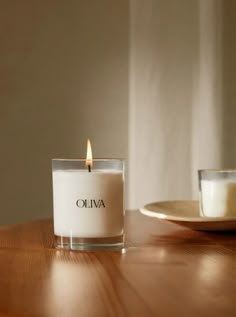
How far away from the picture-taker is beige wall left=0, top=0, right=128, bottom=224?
7.36ft

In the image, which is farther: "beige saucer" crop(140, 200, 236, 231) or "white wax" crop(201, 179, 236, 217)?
"white wax" crop(201, 179, 236, 217)

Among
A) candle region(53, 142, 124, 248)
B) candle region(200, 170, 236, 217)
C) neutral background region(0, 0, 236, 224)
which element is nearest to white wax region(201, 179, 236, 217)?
candle region(200, 170, 236, 217)

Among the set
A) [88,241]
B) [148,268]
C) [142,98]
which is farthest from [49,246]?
[142,98]

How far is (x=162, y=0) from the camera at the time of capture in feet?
8.14

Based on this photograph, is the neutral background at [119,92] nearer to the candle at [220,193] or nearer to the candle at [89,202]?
the candle at [220,193]

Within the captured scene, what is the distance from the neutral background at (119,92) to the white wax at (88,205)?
4.86ft

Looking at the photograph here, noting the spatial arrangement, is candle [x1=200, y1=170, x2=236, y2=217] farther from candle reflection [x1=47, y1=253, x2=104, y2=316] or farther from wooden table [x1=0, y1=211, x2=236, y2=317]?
candle reflection [x1=47, y1=253, x2=104, y2=316]

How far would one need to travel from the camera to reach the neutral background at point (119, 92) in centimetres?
225

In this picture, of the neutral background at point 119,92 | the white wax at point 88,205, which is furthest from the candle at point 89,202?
the neutral background at point 119,92

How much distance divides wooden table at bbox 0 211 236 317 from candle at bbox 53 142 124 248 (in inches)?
1.1

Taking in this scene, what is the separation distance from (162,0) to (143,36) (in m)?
0.16

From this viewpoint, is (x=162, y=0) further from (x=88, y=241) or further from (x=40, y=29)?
(x=88, y=241)

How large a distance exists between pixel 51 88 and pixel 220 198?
1.39m

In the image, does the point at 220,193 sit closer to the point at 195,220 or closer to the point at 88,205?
the point at 195,220
